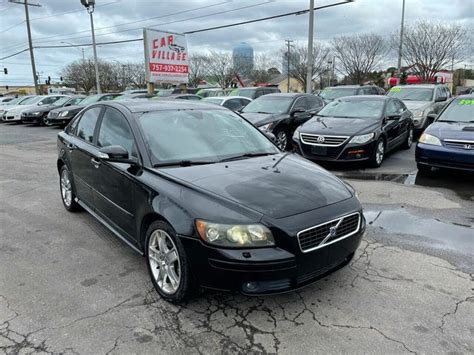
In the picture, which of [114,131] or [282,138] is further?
[282,138]

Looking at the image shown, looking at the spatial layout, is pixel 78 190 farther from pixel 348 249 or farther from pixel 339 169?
pixel 339 169

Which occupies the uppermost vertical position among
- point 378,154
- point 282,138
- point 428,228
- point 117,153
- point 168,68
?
point 168,68

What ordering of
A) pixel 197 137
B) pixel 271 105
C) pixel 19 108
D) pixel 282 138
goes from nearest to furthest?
pixel 197 137
pixel 282 138
pixel 271 105
pixel 19 108

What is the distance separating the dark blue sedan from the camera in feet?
21.1

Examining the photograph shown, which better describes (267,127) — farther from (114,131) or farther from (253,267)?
(253,267)

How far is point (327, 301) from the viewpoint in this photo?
317cm

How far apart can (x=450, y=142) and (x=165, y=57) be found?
16.8 m

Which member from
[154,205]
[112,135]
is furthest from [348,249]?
[112,135]

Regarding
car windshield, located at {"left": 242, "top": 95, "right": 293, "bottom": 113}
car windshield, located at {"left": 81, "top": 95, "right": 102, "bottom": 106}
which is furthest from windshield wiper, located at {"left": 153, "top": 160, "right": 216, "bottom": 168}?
car windshield, located at {"left": 81, "top": 95, "right": 102, "bottom": 106}

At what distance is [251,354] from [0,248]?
327 centimetres

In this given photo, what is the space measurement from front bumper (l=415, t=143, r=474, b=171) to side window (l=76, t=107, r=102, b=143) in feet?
17.8

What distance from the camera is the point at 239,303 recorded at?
3.17 m

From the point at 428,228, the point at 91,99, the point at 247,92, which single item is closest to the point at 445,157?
the point at 428,228

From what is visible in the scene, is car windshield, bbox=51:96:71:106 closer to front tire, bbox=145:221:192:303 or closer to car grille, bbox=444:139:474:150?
car grille, bbox=444:139:474:150
